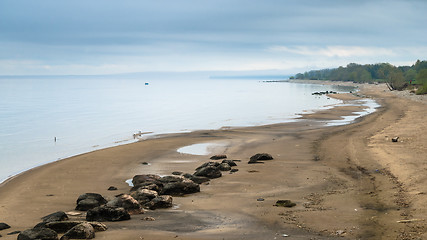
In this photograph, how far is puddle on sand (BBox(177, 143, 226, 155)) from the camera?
99.3 ft

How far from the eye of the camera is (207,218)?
13656 millimetres

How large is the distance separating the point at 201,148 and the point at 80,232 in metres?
21.1

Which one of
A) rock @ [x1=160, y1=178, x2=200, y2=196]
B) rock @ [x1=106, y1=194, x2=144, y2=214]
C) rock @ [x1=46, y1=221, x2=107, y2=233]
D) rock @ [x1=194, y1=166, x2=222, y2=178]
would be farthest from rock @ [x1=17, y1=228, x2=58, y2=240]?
rock @ [x1=194, y1=166, x2=222, y2=178]

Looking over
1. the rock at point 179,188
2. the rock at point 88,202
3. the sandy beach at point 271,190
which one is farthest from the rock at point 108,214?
the rock at point 179,188

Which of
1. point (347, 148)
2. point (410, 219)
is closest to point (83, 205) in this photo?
point (410, 219)

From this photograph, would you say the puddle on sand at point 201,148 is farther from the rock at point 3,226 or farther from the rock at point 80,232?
the rock at point 80,232

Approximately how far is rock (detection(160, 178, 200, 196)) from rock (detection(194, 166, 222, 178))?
2701 mm

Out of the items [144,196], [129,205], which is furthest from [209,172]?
[129,205]

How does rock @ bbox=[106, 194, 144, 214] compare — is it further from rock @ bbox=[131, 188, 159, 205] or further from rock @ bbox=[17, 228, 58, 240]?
rock @ bbox=[17, 228, 58, 240]

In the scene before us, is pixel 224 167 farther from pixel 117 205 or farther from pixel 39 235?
pixel 39 235

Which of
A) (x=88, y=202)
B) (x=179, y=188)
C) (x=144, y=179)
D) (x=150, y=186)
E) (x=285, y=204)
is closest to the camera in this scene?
(x=285, y=204)

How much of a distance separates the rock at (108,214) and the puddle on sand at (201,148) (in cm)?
1635

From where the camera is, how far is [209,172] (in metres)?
20.3

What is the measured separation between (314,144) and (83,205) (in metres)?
19.8
